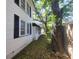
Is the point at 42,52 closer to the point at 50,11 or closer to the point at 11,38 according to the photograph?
the point at 50,11

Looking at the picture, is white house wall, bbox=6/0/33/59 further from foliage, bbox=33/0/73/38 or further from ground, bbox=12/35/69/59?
foliage, bbox=33/0/73/38

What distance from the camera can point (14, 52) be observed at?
219 cm

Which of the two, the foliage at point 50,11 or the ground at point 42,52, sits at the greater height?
the foliage at point 50,11

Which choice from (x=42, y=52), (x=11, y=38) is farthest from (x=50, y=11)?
(x=11, y=38)

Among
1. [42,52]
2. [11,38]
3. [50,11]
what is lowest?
[42,52]

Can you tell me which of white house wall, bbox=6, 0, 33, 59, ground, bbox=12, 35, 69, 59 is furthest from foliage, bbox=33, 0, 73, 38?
white house wall, bbox=6, 0, 33, 59

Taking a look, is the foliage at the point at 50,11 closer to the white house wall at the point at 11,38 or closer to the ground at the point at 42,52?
the ground at the point at 42,52

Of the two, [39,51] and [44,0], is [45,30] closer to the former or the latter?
[39,51]

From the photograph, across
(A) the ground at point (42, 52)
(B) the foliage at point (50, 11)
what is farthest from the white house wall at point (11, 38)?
(B) the foliage at point (50, 11)

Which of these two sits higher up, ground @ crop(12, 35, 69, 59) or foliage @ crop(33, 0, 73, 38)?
foliage @ crop(33, 0, 73, 38)
